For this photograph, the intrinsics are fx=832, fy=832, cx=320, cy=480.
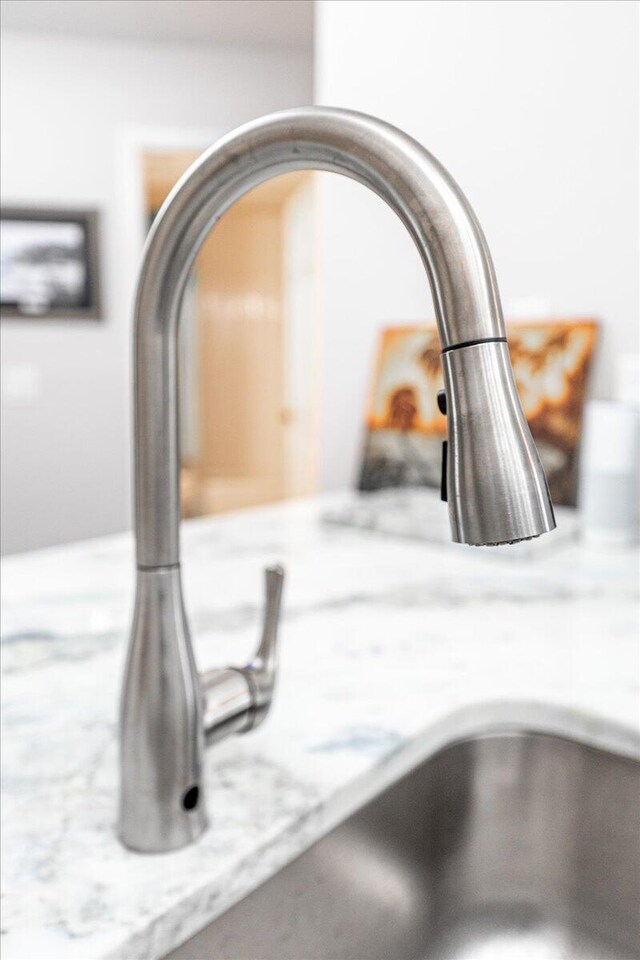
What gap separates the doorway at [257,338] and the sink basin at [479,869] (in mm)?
334

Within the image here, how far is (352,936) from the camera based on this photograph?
521mm

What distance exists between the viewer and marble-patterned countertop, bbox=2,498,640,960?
0.43 meters

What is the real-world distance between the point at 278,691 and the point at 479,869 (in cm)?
20

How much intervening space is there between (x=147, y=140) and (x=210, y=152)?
0.20 meters

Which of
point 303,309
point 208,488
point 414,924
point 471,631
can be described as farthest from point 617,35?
point 414,924

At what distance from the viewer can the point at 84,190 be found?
0.53 metres

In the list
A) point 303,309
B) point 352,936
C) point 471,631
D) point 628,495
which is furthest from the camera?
point 628,495

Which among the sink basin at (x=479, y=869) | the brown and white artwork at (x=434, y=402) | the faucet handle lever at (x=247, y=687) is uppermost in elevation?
the brown and white artwork at (x=434, y=402)

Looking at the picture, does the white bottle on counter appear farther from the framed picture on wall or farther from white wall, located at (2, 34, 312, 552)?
the framed picture on wall

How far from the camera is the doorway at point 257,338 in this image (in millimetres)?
822

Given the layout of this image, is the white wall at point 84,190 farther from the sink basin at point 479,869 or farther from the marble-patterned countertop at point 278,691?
the sink basin at point 479,869

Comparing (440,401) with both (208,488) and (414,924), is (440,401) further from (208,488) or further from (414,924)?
(208,488)

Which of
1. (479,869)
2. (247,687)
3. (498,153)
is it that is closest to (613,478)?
(498,153)

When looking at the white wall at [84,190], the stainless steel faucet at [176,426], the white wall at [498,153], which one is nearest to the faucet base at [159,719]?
the stainless steel faucet at [176,426]
